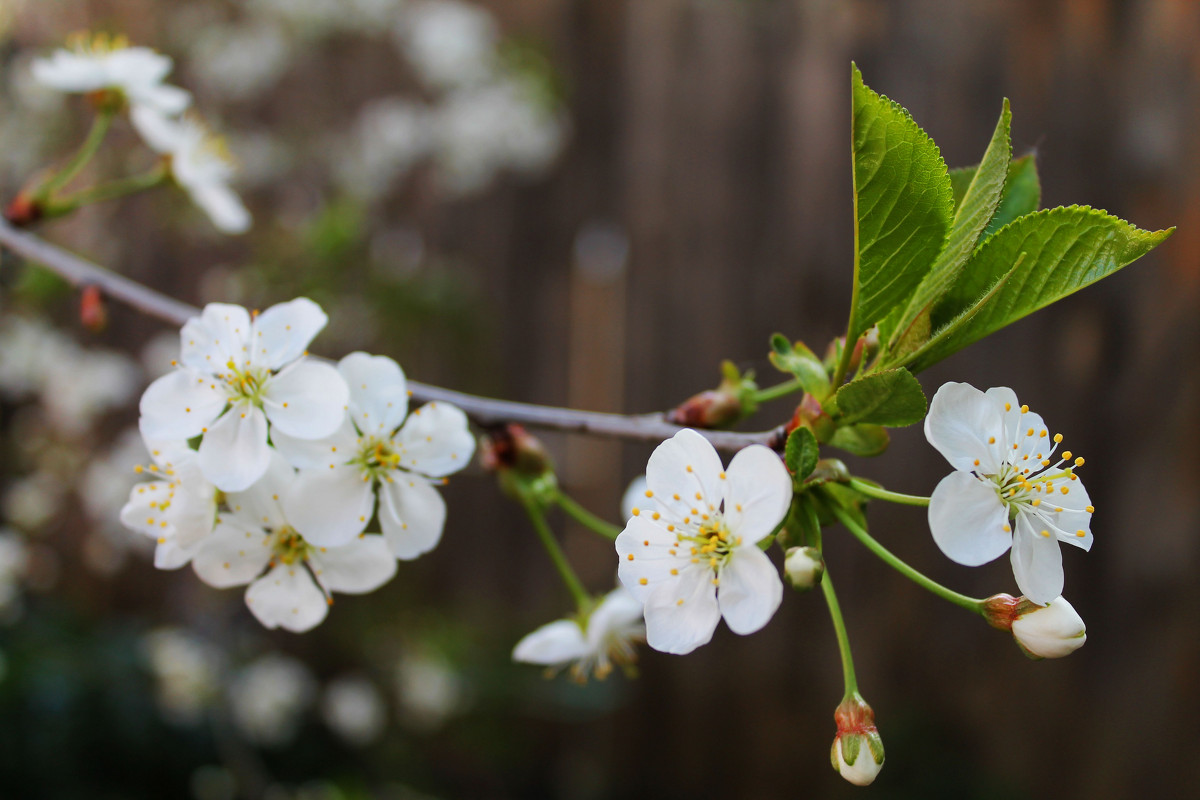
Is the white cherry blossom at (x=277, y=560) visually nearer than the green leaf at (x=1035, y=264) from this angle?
No

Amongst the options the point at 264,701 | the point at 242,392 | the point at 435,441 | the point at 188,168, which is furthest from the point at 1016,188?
the point at 264,701

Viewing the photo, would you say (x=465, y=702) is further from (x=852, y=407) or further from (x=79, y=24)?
(x=79, y=24)

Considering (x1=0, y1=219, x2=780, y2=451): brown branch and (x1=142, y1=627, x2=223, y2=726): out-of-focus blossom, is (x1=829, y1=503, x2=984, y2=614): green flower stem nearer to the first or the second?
(x1=0, y1=219, x2=780, y2=451): brown branch

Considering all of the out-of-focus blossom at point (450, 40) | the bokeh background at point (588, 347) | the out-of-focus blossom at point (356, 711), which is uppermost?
the out-of-focus blossom at point (450, 40)

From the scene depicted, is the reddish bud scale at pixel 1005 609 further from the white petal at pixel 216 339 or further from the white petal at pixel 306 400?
the white petal at pixel 216 339

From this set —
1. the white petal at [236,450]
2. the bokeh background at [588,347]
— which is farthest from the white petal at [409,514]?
the bokeh background at [588,347]

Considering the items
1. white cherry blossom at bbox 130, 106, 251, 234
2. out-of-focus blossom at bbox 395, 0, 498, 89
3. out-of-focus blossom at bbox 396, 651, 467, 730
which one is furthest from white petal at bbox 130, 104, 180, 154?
out-of-focus blossom at bbox 396, 651, 467, 730
